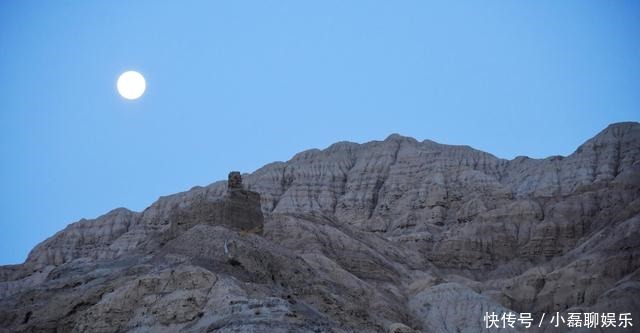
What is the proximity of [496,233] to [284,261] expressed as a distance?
36774mm

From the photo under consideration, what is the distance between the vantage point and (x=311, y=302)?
49094 millimetres

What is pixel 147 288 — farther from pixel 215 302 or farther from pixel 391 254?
pixel 391 254

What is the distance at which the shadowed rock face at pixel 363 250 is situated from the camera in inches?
1758

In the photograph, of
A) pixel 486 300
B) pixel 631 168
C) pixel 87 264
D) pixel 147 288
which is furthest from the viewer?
pixel 631 168

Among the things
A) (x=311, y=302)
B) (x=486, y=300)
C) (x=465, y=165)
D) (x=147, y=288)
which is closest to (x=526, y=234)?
(x=486, y=300)

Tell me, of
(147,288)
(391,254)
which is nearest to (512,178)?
(391,254)

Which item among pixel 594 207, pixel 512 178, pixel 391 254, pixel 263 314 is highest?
pixel 512 178

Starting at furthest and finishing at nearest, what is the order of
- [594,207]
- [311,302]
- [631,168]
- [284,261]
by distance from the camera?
[631,168] → [594,207] → [284,261] → [311,302]

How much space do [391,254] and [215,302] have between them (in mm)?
38292

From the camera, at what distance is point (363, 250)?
7325 cm

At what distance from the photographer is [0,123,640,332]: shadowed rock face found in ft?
146

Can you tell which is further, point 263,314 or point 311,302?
point 311,302

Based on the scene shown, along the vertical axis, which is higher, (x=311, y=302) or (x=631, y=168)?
(x=631, y=168)

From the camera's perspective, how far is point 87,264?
191ft
